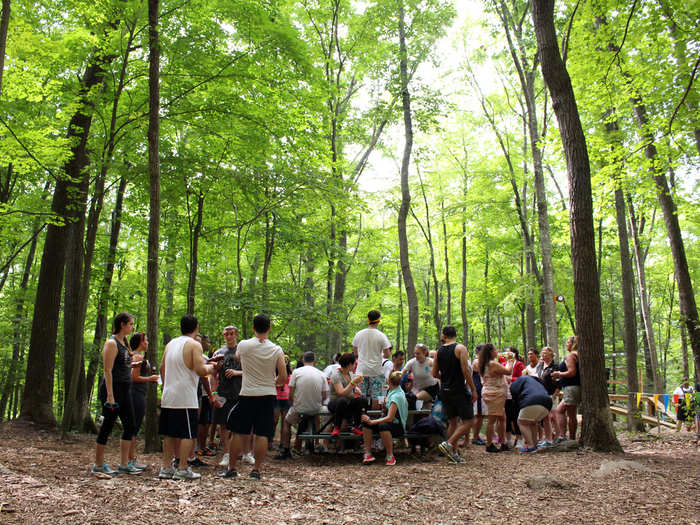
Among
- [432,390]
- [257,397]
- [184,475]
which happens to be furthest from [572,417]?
[184,475]

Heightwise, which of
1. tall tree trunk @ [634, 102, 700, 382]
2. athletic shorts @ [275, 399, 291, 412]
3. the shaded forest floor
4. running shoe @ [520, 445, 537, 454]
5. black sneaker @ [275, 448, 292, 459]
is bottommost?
black sneaker @ [275, 448, 292, 459]

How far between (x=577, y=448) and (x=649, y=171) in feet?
20.2

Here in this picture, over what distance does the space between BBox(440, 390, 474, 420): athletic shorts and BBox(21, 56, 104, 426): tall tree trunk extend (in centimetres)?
744

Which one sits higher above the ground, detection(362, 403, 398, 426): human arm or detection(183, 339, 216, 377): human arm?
detection(183, 339, 216, 377): human arm

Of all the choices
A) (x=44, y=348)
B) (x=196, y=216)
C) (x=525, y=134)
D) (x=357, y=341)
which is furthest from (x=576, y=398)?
(x=525, y=134)

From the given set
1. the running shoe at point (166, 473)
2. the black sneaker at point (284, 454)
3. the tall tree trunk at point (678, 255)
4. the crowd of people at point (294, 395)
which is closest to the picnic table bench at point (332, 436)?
the crowd of people at point (294, 395)

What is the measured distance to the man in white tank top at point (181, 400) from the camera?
4863 mm

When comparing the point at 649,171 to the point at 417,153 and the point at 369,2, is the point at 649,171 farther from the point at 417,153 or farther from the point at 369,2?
the point at 369,2

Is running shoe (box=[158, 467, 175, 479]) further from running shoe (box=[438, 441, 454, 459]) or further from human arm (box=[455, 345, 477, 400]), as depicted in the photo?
human arm (box=[455, 345, 477, 400])

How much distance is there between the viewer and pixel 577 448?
6.79 meters


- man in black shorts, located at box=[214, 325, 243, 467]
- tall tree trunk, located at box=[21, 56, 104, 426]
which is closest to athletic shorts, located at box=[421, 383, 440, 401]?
man in black shorts, located at box=[214, 325, 243, 467]

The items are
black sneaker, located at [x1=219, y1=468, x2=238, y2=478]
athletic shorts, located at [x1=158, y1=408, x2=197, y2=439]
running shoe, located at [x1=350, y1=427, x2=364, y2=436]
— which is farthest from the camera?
running shoe, located at [x1=350, y1=427, x2=364, y2=436]

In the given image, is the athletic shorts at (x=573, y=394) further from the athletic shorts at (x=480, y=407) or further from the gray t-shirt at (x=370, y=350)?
the gray t-shirt at (x=370, y=350)

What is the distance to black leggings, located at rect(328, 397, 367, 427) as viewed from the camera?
267 inches
